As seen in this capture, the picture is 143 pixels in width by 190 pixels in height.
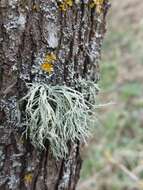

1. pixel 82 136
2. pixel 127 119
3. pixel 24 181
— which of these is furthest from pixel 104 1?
pixel 127 119

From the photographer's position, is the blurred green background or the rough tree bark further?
the blurred green background

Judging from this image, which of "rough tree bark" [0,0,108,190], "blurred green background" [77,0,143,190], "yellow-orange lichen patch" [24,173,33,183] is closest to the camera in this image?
"rough tree bark" [0,0,108,190]

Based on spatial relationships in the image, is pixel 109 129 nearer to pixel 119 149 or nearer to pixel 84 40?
pixel 119 149

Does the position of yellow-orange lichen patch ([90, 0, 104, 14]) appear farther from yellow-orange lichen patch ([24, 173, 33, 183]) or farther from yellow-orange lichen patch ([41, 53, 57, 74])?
yellow-orange lichen patch ([24, 173, 33, 183])

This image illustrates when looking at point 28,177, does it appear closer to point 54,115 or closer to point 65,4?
point 54,115

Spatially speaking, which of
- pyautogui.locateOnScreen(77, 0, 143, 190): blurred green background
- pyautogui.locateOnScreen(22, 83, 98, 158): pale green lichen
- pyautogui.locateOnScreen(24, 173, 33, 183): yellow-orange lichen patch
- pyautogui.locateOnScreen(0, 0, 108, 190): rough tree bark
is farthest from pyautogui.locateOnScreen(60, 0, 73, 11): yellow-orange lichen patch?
pyautogui.locateOnScreen(77, 0, 143, 190): blurred green background

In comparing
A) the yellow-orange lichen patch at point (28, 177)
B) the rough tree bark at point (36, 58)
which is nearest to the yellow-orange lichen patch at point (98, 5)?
the rough tree bark at point (36, 58)
